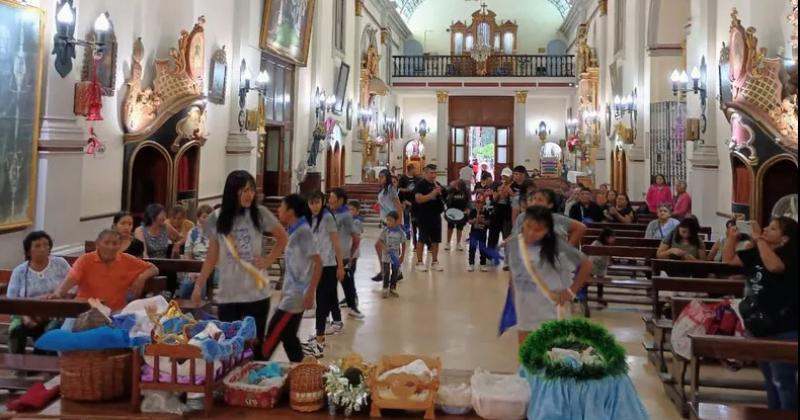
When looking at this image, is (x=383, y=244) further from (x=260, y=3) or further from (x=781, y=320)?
(x=260, y=3)

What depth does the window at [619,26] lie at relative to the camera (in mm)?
16839

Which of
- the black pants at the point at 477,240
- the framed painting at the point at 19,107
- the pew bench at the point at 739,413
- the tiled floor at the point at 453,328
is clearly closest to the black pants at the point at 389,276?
the tiled floor at the point at 453,328

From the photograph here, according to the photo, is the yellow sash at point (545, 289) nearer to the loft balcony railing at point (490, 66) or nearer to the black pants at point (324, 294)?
the black pants at point (324, 294)

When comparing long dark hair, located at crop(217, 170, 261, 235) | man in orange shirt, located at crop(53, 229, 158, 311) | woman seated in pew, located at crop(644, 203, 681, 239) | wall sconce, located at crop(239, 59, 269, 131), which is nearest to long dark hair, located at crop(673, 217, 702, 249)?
woman seated in pew, located at crop(644, 203, 681, 239)

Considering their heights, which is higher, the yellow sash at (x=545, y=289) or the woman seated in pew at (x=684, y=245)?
the woman seated in pew at (x=684, y=245)

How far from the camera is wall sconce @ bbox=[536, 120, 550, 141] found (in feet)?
96.6

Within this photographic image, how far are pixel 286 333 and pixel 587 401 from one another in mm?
2353

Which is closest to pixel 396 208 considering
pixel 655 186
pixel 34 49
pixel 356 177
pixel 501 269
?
pixel 501 269

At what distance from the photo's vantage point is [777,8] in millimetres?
8633

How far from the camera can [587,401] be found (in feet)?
9.00

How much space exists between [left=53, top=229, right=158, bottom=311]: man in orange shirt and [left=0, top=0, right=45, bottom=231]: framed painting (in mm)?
2269

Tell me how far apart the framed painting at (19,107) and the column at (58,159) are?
0.12m

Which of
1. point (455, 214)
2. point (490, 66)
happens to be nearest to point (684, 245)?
point (455, 214)

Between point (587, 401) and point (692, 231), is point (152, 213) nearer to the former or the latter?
point (587, 401)
